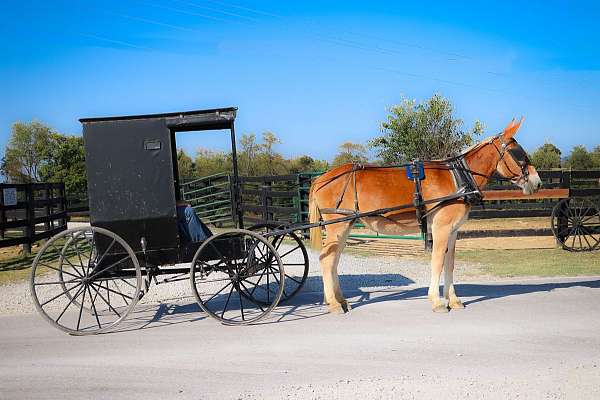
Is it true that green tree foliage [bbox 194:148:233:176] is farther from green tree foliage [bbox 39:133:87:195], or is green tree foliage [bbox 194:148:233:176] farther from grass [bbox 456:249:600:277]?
grass [bbox 456:249:600:277]

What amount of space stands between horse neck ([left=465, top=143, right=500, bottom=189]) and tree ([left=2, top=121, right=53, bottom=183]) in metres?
37.9

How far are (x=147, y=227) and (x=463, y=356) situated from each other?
367 cm

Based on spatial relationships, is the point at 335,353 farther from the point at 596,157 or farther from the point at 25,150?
the point at 25,150

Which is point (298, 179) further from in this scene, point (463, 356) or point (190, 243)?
point (463, 356)

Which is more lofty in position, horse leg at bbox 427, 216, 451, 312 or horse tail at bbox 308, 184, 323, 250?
horse tail at bbox 308, 184, 323, 250

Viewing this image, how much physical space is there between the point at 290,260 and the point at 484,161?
5.48 meters

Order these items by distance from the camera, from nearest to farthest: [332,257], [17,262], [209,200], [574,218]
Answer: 1. [332,257]
2. [574,218]
3. [17,262]
4. [209,200]

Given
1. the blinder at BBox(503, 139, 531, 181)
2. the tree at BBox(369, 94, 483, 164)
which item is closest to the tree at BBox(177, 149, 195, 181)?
the tree at BBox(369, 94, 483, 164)

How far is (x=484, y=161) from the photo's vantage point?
6527mm

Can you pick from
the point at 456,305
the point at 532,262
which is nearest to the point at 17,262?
the point at 456,305

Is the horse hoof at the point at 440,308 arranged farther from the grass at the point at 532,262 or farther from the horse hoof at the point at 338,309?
the grass at the point at 532,262

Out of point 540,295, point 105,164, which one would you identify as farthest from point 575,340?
point 105,164

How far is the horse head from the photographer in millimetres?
6406

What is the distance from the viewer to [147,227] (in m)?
5.78
